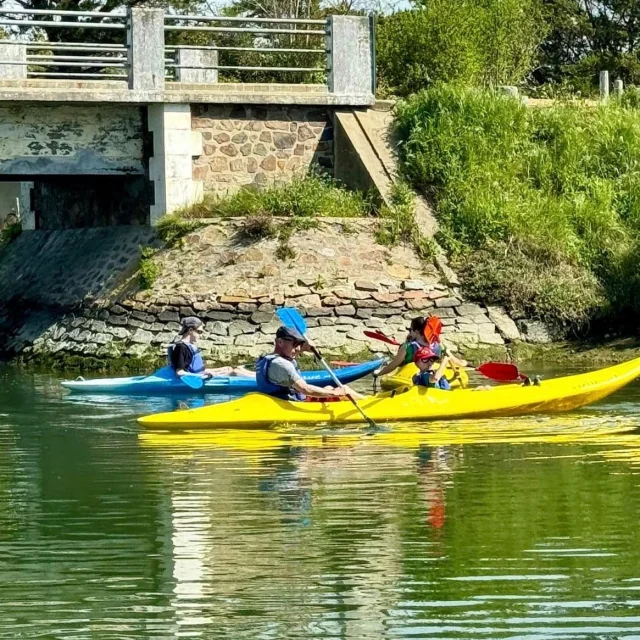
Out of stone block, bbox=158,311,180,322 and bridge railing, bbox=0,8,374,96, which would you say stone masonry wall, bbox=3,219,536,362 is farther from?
bridge railing, bbox=0,8,374,96

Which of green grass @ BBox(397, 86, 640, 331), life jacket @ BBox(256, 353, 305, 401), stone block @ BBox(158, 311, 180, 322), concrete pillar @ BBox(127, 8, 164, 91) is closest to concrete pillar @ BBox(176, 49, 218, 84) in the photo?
concrete pillar @ BBox(127, 8, 164, 91)

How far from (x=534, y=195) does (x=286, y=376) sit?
10.8 metres

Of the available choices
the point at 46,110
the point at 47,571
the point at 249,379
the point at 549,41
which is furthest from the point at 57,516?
the point at 549,41

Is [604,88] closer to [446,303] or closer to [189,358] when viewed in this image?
[446,303]

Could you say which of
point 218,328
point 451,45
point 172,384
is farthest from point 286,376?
point 451,45

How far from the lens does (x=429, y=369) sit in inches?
607

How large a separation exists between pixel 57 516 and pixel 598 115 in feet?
58.5

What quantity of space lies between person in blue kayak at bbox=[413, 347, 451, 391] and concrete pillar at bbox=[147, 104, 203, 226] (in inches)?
352

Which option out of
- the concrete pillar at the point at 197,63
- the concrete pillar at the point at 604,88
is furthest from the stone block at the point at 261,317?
the concrete pillar at the point at 604,88

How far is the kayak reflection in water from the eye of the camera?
18.5 m

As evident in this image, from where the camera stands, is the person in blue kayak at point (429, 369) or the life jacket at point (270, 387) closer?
the life jacket at point (270, 387)

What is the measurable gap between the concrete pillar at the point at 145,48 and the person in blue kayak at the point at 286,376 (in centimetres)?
933

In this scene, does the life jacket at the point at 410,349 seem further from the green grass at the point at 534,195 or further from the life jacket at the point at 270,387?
the green grass at the point at 534,195

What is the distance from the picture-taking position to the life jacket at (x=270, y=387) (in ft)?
48.2
